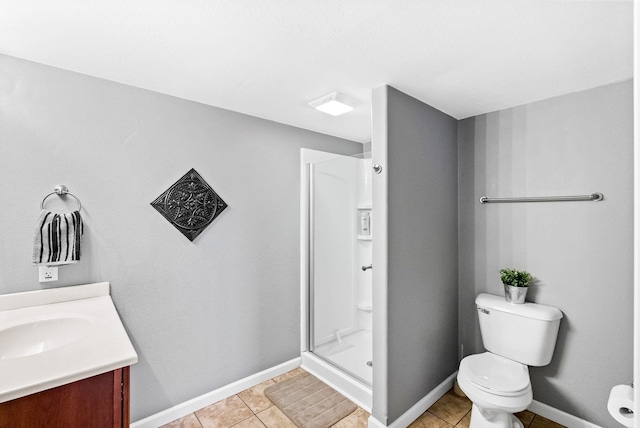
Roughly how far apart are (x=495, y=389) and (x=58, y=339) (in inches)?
89.4

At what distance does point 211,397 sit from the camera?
2.21 meters

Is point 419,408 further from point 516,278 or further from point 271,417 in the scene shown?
point 516,278

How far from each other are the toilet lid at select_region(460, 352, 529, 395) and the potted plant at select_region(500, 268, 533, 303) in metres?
0.41

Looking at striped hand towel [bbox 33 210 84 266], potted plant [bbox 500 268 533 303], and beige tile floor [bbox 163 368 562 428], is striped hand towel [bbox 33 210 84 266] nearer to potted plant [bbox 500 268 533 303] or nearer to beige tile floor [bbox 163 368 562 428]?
beige tile floor [bbox 163 368 562 428]

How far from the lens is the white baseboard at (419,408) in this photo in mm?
1957

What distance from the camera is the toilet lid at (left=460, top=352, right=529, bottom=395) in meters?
1.78

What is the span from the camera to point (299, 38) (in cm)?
142

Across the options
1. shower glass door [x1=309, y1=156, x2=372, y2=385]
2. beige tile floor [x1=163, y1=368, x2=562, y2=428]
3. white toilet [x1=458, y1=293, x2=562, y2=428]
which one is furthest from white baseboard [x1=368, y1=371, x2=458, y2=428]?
shower glass door [x1=309, y1=156, x2=372, y2=385]

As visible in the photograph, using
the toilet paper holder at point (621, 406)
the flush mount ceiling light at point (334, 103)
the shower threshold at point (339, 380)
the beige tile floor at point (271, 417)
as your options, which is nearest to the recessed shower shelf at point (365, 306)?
the shower threshold at point (339, 380)

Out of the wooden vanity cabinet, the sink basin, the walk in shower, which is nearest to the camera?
the wooden vanity cabinet

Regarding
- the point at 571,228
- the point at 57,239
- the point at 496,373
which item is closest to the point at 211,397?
the point at 57,239

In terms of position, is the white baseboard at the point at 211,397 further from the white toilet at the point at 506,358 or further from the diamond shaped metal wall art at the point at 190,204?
the white toilet at the point at 506,358

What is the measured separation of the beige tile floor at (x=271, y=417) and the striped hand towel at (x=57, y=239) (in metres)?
1.26

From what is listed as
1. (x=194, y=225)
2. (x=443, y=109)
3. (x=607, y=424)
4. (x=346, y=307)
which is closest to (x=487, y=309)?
(x=607, y=424)
